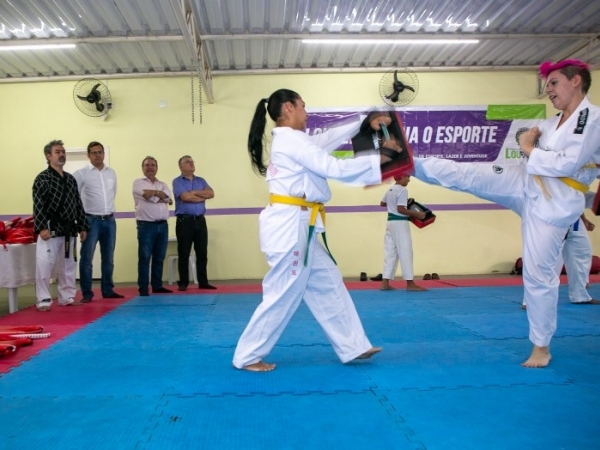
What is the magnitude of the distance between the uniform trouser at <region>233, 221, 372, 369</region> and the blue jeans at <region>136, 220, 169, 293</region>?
395 cm

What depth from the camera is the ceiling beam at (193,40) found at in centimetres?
639

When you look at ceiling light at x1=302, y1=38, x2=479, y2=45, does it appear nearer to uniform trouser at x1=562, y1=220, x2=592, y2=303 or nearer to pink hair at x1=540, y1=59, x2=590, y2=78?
uniform trouser at x1=562, y1=220, x2=592, y2=303

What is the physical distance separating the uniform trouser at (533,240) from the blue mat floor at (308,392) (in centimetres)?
34

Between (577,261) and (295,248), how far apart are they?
4.19m

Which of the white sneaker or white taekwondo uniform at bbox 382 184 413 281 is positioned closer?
the white sneaker

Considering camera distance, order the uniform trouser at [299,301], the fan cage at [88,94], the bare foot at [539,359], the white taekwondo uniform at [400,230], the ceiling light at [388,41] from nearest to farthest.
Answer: the uniform trouser at [299,301] < the bare foot at [539,359] < the white taekwondo uniform at [400,230] < the ceiling light at [388,41] < the fan cage at [88,94]

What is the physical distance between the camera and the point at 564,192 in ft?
9.82

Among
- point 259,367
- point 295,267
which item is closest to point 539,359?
point 295,267

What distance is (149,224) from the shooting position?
6715mm

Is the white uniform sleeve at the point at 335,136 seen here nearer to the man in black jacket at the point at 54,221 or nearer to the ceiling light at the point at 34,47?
the man in black jacket at the point at 54,221

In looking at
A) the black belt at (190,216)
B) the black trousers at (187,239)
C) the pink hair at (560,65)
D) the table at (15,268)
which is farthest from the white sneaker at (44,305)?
the pink hair at (560,65)

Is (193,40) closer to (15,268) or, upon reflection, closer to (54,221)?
(54,221)

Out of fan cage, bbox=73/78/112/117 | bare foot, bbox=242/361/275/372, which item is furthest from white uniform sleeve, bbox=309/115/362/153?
fan cage, bbox=73/78/112/117

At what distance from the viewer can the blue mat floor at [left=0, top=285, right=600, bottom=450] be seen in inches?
83.1
